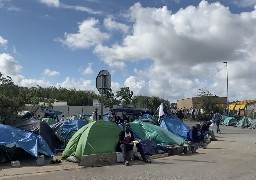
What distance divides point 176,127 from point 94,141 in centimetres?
955

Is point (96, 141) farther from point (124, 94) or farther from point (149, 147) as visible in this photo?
point (124, 94)

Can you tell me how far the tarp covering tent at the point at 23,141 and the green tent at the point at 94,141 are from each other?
90cm

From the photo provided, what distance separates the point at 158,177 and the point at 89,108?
1816 inches

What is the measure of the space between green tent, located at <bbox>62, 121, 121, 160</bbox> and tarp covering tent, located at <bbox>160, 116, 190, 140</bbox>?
307 inches

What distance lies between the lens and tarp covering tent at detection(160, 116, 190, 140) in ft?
74.2

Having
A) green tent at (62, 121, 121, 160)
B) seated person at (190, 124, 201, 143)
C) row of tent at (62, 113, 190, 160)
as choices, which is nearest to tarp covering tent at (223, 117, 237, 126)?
seated person at (190, 124, 201, 143)

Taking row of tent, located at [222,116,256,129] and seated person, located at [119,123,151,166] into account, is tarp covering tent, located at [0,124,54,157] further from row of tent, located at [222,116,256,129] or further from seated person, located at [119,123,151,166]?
row of tent, located at [222,116,256,129]

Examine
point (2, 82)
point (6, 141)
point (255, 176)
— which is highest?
point (2, 82)

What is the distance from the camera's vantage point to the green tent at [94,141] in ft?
46.7

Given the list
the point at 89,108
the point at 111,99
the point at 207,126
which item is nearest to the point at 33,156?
the point at 207,126

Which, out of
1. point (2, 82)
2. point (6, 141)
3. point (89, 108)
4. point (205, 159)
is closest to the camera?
point (6, 141)

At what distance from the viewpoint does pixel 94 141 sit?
47.7 ft

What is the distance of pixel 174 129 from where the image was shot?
23.1 meters

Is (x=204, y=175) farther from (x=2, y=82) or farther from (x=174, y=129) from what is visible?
(x=2, y=82)
